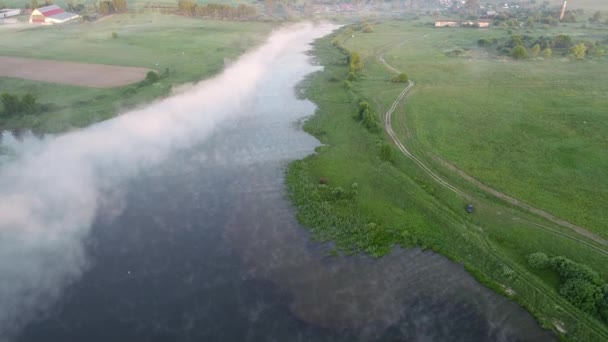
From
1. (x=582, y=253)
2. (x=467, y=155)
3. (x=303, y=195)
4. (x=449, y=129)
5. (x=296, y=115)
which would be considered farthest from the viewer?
(x=296, y=115)

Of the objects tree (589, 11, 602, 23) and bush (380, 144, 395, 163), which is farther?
tree (589, 11, 602, 23)

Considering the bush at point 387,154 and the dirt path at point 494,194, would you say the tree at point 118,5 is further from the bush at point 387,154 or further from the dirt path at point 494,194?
the bush at point 387,154

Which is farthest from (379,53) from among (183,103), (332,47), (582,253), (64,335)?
(64,335)

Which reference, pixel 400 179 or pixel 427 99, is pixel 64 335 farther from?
pixel 427 99

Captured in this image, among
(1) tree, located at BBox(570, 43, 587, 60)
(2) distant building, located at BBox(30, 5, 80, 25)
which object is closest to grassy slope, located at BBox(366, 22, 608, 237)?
(1) tree, located at BBox(570, 43, 587, 60)

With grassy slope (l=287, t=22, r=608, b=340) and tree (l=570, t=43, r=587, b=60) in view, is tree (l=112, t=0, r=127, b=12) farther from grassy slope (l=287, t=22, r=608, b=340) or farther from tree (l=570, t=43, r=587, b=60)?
tree (l=570, t=43, r=587, b=60)

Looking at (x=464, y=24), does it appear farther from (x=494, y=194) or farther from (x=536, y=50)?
(x=494, y=194)

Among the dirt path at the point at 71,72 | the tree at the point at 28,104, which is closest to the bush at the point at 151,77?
the dirt path at the point at 71,72
